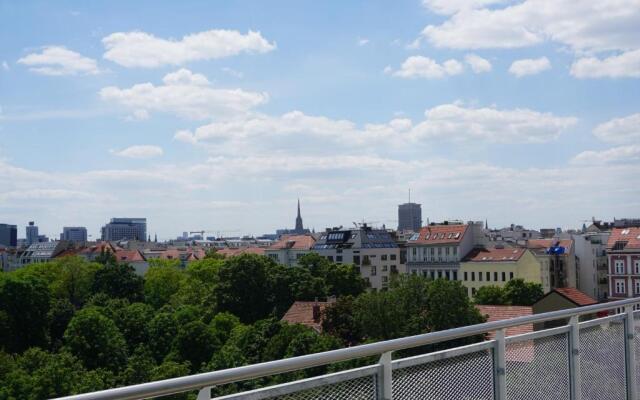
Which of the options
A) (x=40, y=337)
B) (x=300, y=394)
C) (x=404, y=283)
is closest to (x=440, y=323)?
(x=404, y=283)

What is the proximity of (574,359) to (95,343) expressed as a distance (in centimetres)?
4787

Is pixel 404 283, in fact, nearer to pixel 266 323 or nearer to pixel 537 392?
pixel 266 323

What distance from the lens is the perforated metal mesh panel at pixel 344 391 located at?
3.47 meters

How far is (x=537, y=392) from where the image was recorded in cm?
525

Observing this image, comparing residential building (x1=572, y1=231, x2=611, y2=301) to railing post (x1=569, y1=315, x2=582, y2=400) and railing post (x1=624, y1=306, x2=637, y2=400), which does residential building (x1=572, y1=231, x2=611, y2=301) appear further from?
railing post (x1=569, y1=315, x2=582, y2=400)

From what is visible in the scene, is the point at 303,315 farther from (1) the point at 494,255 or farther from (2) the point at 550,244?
(2) the point at 550,244

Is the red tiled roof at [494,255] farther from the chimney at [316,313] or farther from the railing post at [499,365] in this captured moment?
the railing post at [499,365]

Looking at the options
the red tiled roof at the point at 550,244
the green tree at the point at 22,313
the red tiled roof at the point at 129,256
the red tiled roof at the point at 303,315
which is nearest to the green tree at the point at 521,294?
the red tiled roof at the point at 550,244

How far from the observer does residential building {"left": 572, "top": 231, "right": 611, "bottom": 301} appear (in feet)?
332

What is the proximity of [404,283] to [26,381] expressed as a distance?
23.4 metres

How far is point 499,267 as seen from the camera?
298 feet

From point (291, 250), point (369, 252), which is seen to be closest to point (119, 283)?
point (369, 252)

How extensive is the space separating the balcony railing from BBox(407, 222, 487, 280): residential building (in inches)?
3551

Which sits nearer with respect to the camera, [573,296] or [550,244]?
[573,296]
